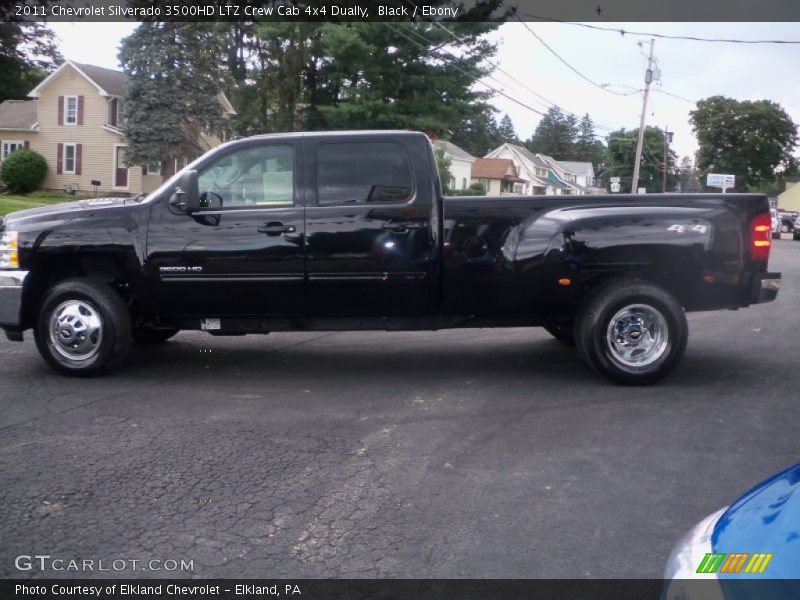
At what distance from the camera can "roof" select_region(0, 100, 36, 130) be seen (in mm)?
47969

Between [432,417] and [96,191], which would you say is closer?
[432,417]

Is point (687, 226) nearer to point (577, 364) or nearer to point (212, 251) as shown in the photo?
point (577, 364)

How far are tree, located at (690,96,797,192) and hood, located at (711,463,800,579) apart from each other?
58595mm

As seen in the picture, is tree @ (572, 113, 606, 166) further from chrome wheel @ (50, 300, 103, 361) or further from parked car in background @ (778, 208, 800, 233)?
chrome wheel @ (50, 300, 103, 361)

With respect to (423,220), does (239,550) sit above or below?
below

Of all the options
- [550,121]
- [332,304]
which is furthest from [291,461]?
[550,121]

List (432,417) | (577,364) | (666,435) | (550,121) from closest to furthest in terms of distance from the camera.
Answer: (666,435) → (432,417) → (577,364) → (550,121)

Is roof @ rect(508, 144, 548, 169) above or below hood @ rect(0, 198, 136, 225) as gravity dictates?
above

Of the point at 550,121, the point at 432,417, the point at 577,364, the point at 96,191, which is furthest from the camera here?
the point at 550,121

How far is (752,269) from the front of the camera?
7332 millimetres

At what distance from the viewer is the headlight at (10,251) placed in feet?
23.7

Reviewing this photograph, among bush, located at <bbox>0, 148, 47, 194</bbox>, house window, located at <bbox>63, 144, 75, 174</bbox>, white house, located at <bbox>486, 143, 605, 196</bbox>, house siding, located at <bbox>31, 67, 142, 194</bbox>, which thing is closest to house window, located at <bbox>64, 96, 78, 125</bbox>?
house siding, located at <bbox>31, 67, 142, 194</bbox>

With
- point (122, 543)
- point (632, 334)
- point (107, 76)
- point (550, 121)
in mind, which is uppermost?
point (550, 121)

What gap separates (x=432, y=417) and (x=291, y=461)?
1395mm
